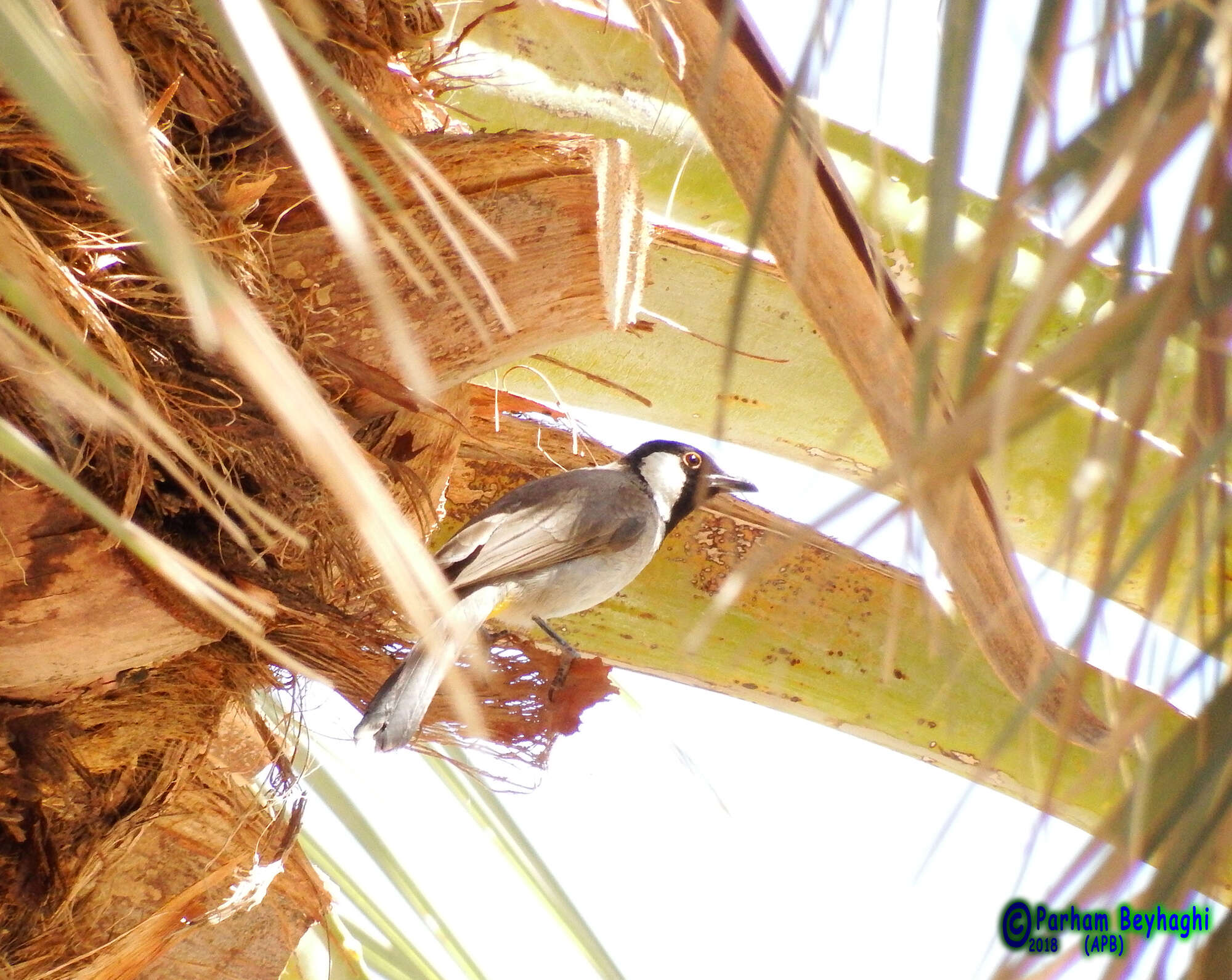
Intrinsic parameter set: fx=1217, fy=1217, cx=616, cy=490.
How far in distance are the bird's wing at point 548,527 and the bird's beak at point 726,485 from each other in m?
0.22

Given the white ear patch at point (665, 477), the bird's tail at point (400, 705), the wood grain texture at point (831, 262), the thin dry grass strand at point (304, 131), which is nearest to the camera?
the thin dry grass strand at point (304, 131)

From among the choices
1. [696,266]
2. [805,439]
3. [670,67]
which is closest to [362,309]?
[670,67]

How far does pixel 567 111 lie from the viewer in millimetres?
3779

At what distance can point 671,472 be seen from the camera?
5266 millimetres

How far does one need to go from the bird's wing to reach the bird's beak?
0.73 ft

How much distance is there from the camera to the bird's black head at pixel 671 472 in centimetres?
473

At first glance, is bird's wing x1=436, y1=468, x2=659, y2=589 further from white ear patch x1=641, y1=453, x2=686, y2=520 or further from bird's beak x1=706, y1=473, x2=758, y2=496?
white ear patch x1=641, y1=453, x2=686, y2=520

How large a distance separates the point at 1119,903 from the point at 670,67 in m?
1.24

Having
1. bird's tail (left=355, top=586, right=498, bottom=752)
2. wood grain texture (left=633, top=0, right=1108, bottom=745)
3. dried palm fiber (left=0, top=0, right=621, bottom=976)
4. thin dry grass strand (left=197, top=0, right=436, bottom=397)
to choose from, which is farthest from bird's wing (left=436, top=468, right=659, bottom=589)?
thin dry grass strand (left=197, top=0, right=436, bottom=397)

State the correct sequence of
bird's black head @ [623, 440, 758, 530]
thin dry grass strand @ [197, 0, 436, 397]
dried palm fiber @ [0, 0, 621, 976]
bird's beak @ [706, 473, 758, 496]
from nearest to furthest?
thin dry grass strand @ [197, 0, 436, 397] → dried palm fiber @ [0, 0, 621, 976] → bird's beak @ [706, 473, 758, 496] → bird's black head @ [623, 440, 758, 530]

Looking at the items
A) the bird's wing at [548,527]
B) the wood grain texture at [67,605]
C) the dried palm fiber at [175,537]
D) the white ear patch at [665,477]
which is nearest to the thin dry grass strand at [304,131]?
the dried palm fiber at [175,537]

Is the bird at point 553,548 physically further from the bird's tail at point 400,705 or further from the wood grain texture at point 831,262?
the wood grain texture at point 831,262

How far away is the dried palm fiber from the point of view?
2.09m

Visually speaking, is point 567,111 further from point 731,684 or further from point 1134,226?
point 1134,226
